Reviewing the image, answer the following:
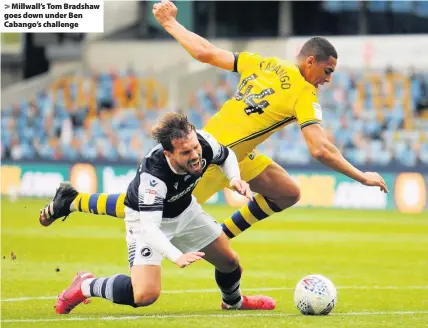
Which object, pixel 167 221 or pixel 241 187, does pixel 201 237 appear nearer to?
pixel 167 221

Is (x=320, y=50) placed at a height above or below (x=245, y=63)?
above

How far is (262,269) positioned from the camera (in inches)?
500

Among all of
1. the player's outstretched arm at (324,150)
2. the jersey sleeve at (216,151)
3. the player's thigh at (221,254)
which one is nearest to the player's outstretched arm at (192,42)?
the player's outstretched arm at (324,150)

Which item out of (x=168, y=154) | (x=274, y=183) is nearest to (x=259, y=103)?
(x=274, y=183)

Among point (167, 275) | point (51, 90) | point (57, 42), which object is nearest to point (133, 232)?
point (167, 275)

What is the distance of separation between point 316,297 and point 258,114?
195cm

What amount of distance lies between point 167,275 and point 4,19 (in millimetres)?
3716

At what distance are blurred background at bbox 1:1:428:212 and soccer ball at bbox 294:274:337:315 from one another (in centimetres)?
1491

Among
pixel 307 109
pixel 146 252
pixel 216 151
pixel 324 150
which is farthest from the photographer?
pixel 307 109

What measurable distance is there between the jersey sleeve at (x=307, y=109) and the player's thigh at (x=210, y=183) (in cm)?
94

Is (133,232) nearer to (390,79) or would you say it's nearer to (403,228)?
(403,228)

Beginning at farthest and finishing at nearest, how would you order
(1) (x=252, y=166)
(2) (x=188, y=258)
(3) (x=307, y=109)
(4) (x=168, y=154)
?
(1) (x=252, y=166)
(3) (x=307, y=109)
(4) (x=168, y=154)
(2) (x=188, y=258)

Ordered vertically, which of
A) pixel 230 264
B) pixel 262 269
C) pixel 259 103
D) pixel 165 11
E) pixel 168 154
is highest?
pixel 165 11

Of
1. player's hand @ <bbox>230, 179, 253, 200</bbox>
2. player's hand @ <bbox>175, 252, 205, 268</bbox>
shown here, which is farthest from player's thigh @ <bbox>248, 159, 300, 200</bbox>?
player's hand @ <bbox>175, 252, 205, 268</bbox>
